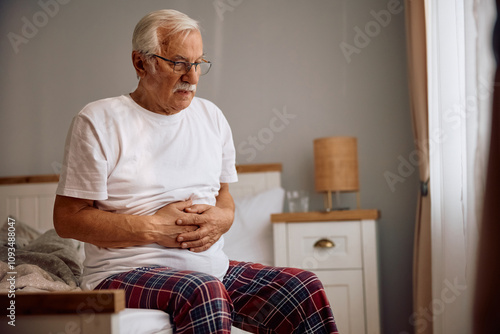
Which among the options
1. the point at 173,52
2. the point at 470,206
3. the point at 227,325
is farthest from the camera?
the point at 470,206

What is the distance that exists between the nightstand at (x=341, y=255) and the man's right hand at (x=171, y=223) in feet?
4.28

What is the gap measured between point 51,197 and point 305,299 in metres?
2.34

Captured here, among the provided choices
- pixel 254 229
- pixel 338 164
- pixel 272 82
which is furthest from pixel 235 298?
pixel 272 82

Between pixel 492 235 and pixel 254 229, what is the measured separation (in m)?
1.60

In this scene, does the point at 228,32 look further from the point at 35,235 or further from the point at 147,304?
the point at 147,304

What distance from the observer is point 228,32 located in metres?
A: 3.48

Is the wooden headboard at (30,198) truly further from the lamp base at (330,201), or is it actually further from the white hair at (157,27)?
the white hair at (157,27)

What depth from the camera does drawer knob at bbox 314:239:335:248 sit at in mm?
2746

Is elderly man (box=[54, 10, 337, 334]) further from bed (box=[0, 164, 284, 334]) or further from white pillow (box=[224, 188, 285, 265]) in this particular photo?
white pillow (box=[224, 188, 285, 265])

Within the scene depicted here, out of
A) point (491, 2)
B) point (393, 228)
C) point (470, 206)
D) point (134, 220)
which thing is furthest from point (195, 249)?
point (393, 228)

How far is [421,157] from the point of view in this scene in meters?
2.65

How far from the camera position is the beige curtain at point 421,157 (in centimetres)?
253

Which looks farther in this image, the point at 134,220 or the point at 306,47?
the point at 306,47

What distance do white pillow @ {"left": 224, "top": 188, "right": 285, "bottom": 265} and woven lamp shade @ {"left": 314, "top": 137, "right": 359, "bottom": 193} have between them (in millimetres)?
307
